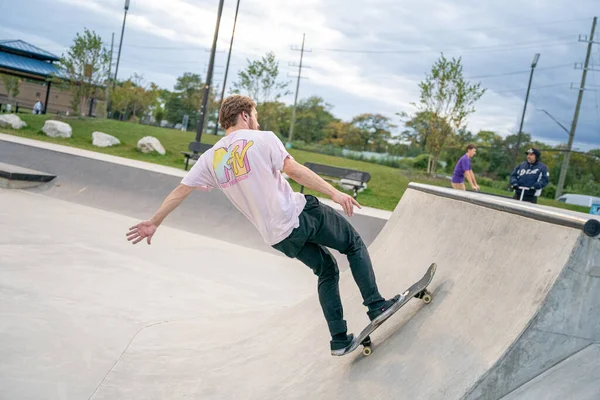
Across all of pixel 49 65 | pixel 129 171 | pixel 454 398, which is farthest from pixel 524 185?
pixel 49 65

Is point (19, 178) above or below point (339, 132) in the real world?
below

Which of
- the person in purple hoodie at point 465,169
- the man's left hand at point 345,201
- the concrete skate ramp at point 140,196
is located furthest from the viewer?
the person in purple hoodie at point 465,169

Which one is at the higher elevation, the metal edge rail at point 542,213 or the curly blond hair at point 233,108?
the curly blond hair at point 233,108

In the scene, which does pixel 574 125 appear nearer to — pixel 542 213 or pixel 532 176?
pixel 532 176

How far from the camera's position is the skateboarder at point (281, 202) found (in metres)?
3.43

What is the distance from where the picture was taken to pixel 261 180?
135 inches

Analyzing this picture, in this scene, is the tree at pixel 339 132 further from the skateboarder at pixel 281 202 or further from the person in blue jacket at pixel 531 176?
the skateboarder at pixel 281 202

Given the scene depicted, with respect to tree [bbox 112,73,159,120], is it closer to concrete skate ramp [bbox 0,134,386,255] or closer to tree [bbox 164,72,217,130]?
tree [bbox 164,72,217,130]

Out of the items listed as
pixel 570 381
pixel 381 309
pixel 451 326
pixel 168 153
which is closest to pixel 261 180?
pixel 381 309

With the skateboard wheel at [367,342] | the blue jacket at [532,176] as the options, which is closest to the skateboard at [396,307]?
the skateboard wheel at [367,342]

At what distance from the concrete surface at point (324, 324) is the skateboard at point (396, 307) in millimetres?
81

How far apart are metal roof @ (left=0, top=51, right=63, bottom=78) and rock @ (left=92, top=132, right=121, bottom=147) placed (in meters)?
13.7

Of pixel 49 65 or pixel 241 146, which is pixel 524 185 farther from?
pixel 49 65

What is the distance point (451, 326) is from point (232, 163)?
5.10ft
